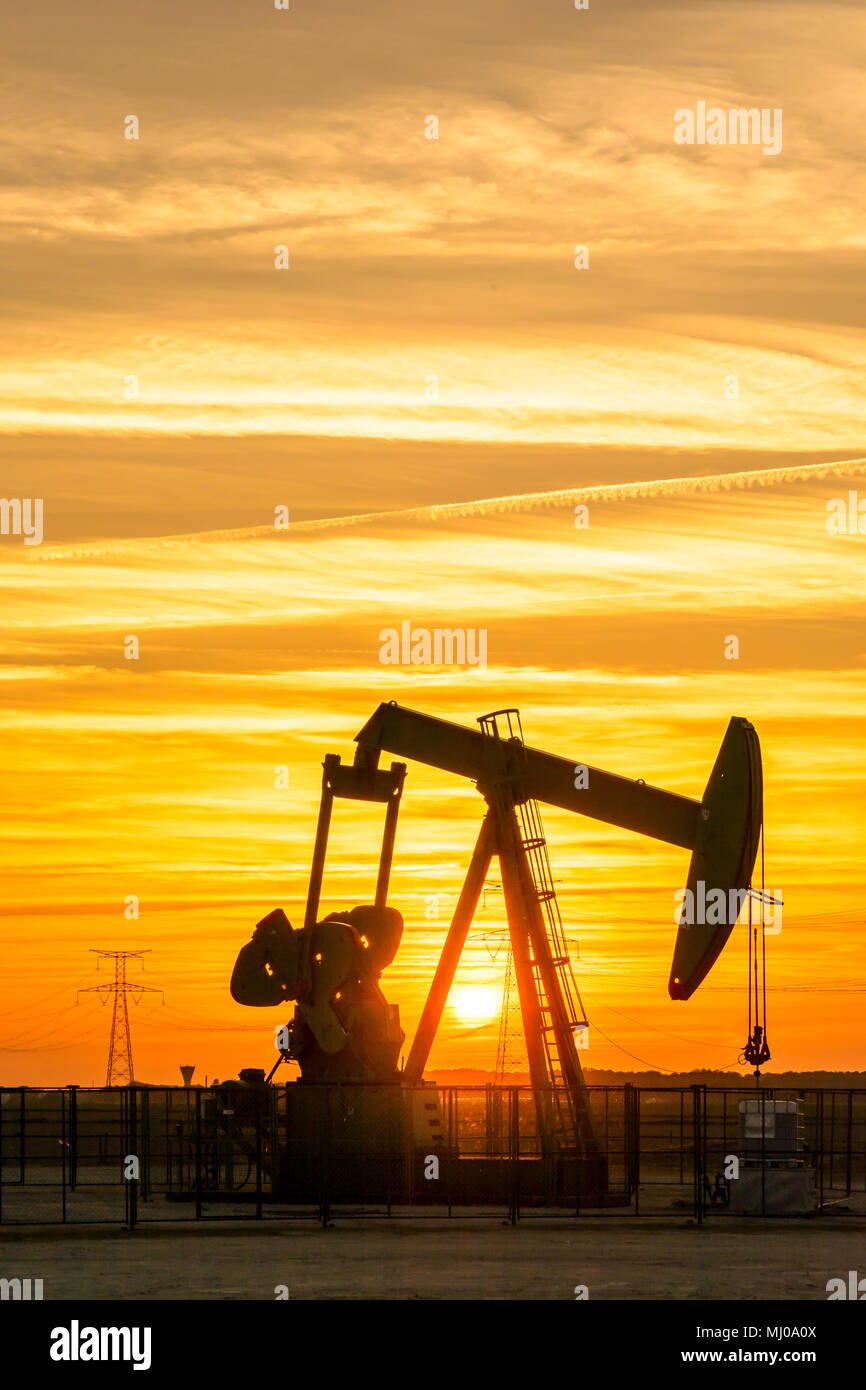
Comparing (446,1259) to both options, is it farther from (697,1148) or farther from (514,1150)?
(697,1148)

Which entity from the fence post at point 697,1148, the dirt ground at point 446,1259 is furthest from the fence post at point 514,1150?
the fence post at point 697,1148

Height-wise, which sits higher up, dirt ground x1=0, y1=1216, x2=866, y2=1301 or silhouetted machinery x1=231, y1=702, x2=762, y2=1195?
silhouetted machinery x1=231, y1=702, x2=762, y2=1195

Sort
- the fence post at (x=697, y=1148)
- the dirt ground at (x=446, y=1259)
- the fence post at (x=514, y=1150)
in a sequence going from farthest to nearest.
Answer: the fence post at (x=697, y=1148), the fence post at (x=514, y=1150), the dirt ground at (x=446, y=1259)

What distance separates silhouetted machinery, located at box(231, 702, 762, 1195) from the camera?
29.0 meters

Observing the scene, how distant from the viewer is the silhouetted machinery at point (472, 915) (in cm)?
2898

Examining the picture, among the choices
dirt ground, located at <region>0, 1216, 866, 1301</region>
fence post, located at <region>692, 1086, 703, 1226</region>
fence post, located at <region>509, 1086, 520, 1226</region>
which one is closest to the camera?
dirt ground, located at <region>0, 1216, 866, 1301</region>

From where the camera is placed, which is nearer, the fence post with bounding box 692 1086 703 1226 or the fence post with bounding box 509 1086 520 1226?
the fence post with bounding box 509 1086 520 1226

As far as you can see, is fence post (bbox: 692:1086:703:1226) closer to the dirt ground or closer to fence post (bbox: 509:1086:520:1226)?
the dirt ground

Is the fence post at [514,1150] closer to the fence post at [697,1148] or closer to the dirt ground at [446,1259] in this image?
the dirt ground at [446,1259]

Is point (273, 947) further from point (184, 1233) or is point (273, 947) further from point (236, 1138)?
point (184, 1233)

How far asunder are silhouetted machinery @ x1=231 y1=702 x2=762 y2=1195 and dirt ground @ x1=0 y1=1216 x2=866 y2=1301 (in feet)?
12.4

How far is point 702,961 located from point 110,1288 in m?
13.0

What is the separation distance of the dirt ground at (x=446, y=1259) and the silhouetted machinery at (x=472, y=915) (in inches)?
149

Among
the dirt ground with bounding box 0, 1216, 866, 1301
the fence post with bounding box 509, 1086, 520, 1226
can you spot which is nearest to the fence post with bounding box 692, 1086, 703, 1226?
the dirt ground with bounding box 0, 1216, 866, 1301
